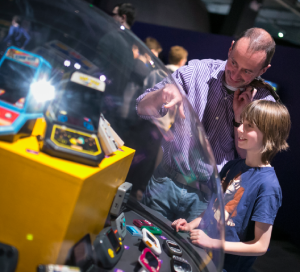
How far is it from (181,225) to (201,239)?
3.7 inches

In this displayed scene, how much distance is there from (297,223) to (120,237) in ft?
13.7

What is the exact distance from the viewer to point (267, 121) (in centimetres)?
148

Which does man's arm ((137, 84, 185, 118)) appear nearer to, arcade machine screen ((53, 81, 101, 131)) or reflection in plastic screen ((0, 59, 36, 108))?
arcade machine screen ((53, 81, 101, 131))

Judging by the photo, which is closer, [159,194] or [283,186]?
[159,194]

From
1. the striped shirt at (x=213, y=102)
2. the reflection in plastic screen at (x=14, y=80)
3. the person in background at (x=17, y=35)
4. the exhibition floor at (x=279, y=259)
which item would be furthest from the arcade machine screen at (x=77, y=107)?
the exhibition floor at (x=279, y=259)

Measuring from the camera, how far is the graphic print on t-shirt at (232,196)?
54.6 inches

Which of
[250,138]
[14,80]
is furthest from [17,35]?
[250,138]

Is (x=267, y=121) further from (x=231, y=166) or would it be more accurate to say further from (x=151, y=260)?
(x=151, y=260)

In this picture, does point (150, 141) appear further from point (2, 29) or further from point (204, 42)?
point (204, 42)

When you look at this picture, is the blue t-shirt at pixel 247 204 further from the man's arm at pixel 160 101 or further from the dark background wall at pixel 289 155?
the dark background wall at pixel 289 155

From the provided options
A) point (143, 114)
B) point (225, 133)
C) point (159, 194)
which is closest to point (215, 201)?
point (159, 194)

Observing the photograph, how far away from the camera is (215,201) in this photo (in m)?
1.16

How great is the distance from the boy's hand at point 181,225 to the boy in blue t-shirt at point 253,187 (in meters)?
0.28

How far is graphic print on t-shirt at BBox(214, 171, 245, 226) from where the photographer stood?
1.39 meters
